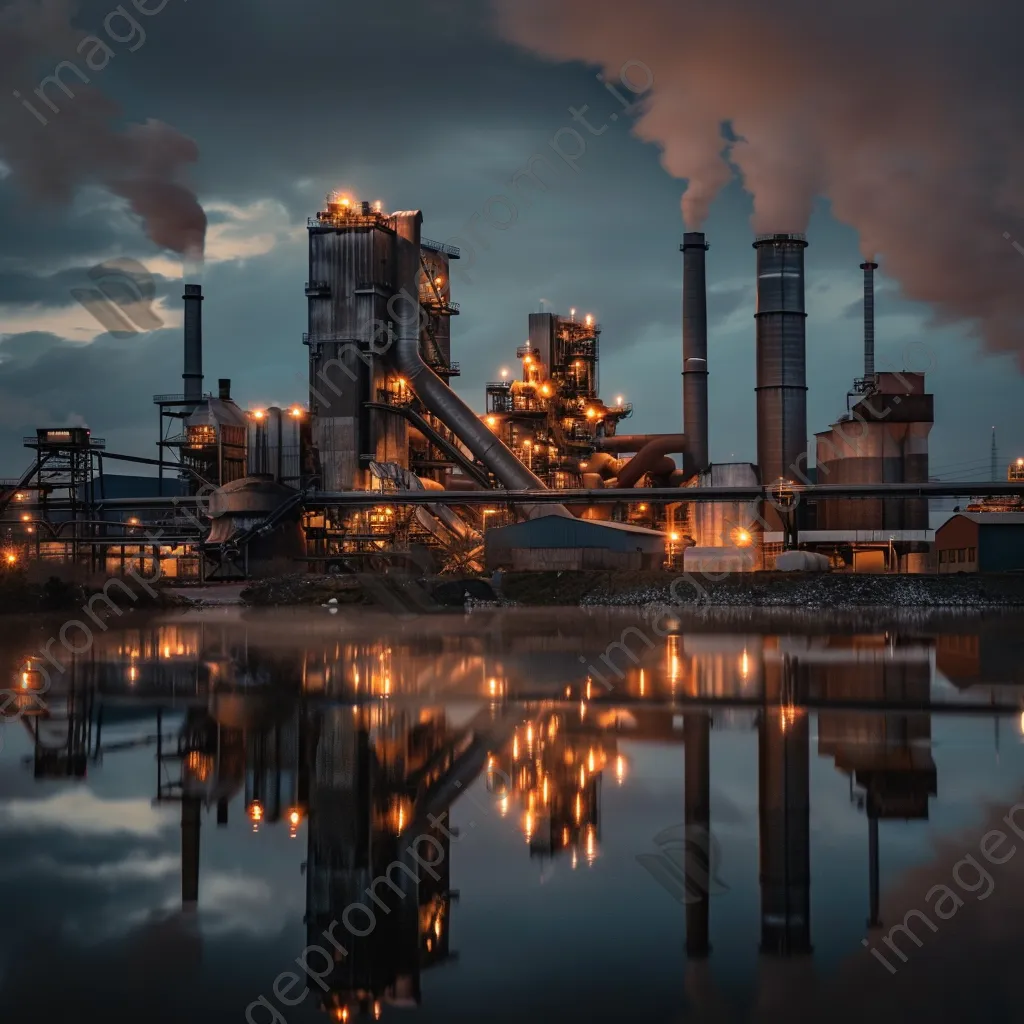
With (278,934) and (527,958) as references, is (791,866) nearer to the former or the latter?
(527,958)

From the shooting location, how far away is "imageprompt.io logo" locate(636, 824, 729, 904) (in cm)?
655

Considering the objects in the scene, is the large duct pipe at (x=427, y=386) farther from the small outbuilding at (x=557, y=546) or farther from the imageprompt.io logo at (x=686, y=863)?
the imageprompt.io logo at (x=686, y=863)

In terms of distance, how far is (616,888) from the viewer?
21.7 ft

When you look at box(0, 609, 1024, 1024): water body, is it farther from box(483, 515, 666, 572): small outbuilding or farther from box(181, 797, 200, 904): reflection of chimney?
box(483, 515, 666, 572): small outbuilding

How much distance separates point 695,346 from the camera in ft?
210

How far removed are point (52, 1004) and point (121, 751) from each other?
6.73m

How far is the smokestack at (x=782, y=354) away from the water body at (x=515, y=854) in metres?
44.5

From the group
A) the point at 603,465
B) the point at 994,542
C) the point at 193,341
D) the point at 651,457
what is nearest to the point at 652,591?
the point at 994,542


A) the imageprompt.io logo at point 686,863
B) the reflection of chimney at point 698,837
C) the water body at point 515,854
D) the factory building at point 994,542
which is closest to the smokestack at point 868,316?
the factory building at point 994,542

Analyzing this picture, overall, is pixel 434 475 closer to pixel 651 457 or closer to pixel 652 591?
pixel 651 457

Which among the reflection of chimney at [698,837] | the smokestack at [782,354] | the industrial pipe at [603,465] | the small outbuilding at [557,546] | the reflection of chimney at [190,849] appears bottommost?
the reflection of chimney at [190,849]

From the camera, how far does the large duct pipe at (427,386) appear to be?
56125 mm

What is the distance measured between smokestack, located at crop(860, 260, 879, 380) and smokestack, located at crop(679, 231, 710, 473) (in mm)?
8804

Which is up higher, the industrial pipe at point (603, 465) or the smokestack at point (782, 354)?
the smokestack at point (782, 354)
